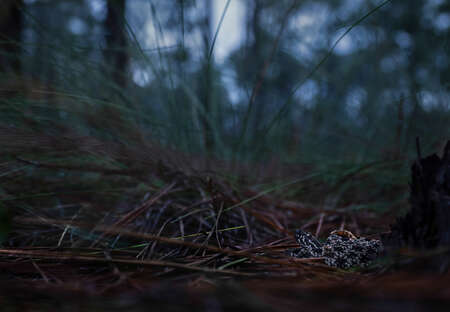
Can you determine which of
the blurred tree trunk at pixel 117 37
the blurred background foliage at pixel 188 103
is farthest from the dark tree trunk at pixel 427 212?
the blurred tree trunk at pixel 117 37

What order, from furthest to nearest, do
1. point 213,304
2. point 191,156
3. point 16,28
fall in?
point 16,28 → point 191,156 → point 213,304

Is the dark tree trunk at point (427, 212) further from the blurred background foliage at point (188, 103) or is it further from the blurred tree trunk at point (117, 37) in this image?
the blurred tree trunk at point (117, 37)

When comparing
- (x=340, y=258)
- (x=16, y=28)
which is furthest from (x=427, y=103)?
(x=16, y=28)

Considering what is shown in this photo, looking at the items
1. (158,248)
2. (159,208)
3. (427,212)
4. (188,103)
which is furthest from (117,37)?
(427,212)

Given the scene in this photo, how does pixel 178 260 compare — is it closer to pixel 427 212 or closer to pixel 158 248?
pixel 158 248

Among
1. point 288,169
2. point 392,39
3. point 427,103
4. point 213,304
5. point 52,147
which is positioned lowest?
point 213,304

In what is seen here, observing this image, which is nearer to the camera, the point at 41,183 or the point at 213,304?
the point at 213,304

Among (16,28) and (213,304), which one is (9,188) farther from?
(16,28)

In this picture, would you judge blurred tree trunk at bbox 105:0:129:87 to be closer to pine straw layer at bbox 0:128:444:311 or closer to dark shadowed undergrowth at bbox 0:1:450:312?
dark shadowed undergrowth at bbox 0:1:450:312
